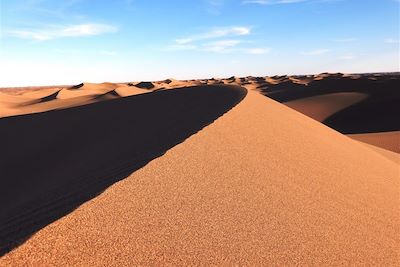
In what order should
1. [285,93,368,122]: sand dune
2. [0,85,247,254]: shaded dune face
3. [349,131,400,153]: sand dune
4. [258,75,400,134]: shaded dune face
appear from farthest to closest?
[285,93,368,122]: sand dune
[258,75,400,134]: shaded dune face
[349,131,400,153]: sand dune
[0,85,247,254]: shaded dune face

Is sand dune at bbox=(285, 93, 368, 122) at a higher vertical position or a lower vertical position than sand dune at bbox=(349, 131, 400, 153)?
lower

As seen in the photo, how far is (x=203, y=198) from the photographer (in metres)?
3.56

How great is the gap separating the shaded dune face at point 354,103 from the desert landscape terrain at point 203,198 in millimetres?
17672

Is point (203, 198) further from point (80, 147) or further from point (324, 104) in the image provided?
point (324, 104)

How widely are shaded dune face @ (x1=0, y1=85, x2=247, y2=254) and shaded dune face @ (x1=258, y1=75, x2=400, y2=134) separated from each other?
1581 centimetres

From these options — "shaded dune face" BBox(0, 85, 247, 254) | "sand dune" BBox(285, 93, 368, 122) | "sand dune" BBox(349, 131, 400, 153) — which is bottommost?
"sand dune" BBox(285, 93, 368, 122)

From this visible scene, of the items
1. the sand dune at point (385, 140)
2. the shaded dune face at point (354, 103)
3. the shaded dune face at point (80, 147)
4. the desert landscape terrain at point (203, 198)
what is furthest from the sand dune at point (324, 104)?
the desert landscape terrain at point (203, 198)

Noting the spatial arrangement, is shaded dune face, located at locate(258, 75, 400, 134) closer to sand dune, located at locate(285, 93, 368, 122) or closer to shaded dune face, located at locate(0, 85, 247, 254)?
sand dune, located at locate(285, 93, 368, 122)

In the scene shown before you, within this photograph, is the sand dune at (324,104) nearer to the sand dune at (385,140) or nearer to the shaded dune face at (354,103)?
the shaded dune face at (354,103)

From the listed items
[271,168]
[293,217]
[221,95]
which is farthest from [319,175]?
[221,95]

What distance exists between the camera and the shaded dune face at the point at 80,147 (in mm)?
3387

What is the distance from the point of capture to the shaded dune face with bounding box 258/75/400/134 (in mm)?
24109

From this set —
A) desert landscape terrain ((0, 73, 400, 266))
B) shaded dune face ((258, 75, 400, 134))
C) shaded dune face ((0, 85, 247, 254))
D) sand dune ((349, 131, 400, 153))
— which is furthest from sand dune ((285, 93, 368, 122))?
desert landscape terrain ((0, 73, 400, 266))

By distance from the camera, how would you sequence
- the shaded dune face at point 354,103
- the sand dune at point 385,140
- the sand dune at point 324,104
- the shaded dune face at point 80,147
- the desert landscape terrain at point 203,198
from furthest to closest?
the sand dune at point 324,104 → the shaded dune face at point 354,103 → the sand dune at point 385,140 → the shaded dune face at point 80,147 → the desert landscape terrain at point 203,198
